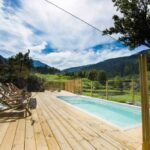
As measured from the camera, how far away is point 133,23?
1723 cm

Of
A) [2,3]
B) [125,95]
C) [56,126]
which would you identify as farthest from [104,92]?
[56,126]

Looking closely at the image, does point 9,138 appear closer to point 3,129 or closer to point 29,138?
point 29,138

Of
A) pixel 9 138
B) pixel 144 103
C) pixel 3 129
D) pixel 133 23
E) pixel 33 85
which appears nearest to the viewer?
pixel 144 103

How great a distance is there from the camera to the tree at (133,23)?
1659 cm

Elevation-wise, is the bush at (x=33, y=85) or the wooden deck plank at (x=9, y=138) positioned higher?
the bush at (x=33, y=85)

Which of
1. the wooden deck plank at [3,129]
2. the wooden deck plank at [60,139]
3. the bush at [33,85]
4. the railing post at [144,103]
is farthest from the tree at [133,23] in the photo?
the railing post at [144,103]

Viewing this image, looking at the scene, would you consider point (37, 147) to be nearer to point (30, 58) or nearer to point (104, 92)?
point (104, 92)

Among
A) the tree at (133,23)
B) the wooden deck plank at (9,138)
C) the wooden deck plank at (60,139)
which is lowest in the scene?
the wooden deck plank at (60,139)

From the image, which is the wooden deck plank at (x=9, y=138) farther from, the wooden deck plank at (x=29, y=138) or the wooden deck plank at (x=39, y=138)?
the wooden deck plank at (x=39, y=138)

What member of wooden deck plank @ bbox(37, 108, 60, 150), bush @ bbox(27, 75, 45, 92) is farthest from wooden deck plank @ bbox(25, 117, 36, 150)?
bush @ bbox(27, 75, 45, 92)

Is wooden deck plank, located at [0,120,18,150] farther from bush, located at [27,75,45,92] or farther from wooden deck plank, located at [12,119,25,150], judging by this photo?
bush, located at [27,75,45,92]

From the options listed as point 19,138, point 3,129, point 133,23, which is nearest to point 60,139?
point 19,138

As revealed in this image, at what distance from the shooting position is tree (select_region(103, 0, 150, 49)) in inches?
653

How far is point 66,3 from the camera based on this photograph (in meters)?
6.60
